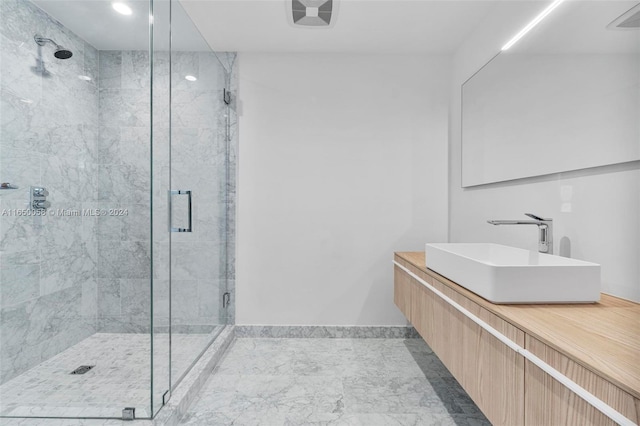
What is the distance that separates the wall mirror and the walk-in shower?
1.85 metres

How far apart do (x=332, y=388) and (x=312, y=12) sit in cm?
Result: 230

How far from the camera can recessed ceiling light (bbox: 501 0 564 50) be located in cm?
157

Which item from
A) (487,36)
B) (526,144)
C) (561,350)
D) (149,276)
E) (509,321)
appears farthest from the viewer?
(487,36)

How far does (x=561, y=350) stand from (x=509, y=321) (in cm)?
22

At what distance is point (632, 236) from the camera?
119 cm

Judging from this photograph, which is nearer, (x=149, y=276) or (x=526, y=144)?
(x=149, y=276)

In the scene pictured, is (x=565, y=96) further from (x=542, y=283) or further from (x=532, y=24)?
(x=542, y=283)

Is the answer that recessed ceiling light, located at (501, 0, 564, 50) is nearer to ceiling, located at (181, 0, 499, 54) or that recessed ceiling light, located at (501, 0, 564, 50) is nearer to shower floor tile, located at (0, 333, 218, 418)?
ceiling, located at (181, 0, 499, 54)

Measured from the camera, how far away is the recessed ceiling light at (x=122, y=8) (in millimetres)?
1689

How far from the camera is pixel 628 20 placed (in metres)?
1.17

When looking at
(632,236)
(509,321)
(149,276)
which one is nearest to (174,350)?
(149,276)

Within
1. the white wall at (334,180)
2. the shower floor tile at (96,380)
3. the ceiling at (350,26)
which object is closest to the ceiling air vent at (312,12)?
the ceiling at (350,26)

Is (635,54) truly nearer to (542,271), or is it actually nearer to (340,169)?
(542,271)

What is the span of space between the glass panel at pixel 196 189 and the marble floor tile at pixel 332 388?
27 cm
